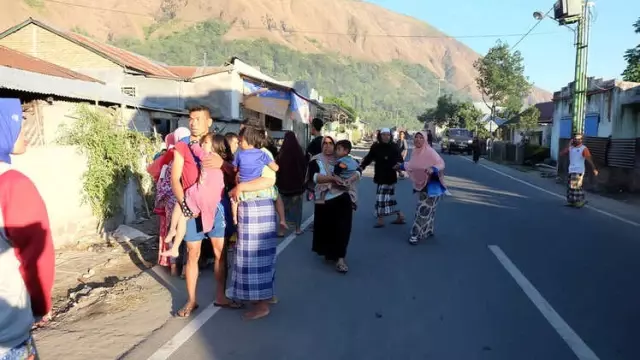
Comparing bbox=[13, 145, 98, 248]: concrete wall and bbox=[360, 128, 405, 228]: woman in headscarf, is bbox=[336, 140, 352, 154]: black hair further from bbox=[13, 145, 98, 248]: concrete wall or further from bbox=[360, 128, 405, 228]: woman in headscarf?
bbox=[13, 145, 98, 248]: concrete wall

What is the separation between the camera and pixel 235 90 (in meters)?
24.6

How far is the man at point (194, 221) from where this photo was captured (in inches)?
187

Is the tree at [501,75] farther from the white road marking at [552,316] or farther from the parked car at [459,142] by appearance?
the white road marking at [552,316]

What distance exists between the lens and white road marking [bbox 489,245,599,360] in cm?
429

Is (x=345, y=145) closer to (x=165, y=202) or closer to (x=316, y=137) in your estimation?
(x=165, y=202)

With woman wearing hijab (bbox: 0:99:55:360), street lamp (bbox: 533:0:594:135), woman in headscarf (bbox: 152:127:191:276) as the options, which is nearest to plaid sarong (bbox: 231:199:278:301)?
woman in headscarf (bbox: 152:127:191:276)

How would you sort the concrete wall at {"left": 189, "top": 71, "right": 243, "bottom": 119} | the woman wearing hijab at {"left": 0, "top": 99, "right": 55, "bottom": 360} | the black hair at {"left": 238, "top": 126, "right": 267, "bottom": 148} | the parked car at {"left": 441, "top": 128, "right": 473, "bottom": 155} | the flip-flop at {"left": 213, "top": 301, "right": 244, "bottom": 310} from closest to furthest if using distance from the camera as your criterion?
the woman wearing hijab at {"left": 0, "top": 99, "right": 55, "bottom": 360} → the black hair at {"left": 238, "top": 126, "right": 267, "bottom": 148} → the flip-flop at {"left": 213, "top": 301, "right": 244, "bottom": 310} → the concrete wall at {"left": 189, "top": 71, "right": 243, "bottom": 119} → the parked car at {"left": 441, "top": 128, "right": 473, "bottom": 155}

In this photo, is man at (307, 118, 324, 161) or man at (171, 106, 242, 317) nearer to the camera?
man at (171, 106, 242, 317)

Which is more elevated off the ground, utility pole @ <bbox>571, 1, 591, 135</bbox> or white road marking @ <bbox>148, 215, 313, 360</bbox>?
utility pole @ <bbox>571, 1, 591, 135</bbox>

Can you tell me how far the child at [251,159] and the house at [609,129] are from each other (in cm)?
1398

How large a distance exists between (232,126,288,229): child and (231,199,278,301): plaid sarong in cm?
14

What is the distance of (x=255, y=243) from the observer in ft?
16.2

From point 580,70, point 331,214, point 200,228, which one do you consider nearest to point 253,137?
point 200,228

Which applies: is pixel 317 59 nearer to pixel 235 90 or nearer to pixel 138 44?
pixel 138 44
